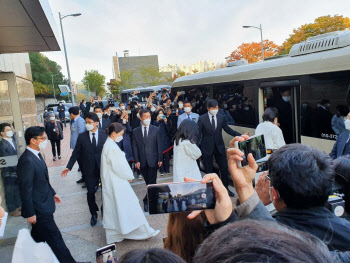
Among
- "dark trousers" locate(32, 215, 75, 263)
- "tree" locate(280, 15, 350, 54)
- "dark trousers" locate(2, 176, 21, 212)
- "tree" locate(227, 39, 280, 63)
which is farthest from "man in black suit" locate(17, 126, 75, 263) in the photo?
"tree" locate(227, 39, 280, 63)

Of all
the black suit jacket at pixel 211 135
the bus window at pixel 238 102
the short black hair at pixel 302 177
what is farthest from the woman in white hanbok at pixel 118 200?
the bus window at pixel 238 102

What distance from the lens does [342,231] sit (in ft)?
5.01

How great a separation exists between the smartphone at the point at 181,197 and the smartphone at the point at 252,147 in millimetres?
278

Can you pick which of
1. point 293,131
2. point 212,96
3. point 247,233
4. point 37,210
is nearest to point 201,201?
point 247,233

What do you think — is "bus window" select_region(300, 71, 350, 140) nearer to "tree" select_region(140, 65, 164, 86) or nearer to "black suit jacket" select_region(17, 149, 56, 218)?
"black suit jacket" select_region(17, 149, 56, 218)

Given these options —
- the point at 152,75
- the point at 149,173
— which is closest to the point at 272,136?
the point at 149,173

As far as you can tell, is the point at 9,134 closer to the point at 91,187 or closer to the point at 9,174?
the point at 9,174

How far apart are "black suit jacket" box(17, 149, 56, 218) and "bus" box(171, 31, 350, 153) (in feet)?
15.9

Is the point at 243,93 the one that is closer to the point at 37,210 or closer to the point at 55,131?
the point at 37,210

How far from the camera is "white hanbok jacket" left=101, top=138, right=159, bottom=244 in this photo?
4.37 metres

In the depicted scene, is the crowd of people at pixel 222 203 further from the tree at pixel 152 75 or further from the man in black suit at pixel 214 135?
the tree at pixel 152 75

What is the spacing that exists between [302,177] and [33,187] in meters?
3.24

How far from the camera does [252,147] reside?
1966mm

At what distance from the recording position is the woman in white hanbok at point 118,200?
172 inches
